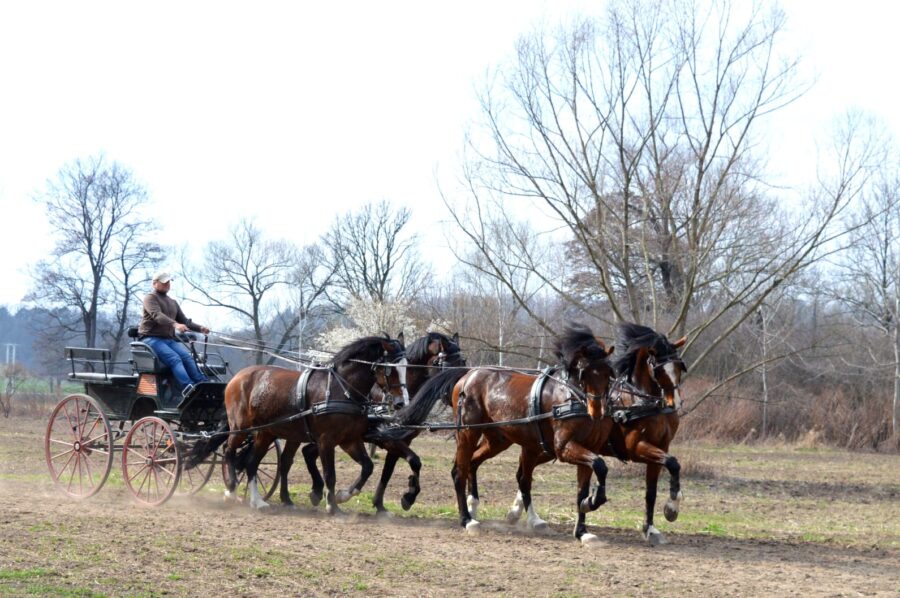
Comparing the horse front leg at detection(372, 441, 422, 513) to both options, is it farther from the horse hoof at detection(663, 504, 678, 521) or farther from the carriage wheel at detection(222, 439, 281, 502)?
the horse hoof at detection(663, 504, 678, 521)

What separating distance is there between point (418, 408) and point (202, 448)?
9.38 feet

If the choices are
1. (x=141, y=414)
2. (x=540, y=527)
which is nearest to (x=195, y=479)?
(x=141, y=414)

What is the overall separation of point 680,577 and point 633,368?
322cm

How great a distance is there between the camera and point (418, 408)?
451 inches

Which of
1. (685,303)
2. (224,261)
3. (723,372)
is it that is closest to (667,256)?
(685,303)

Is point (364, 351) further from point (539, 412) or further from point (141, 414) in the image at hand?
point (141, 414)

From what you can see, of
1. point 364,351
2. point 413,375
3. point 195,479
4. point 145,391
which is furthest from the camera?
point 195,479

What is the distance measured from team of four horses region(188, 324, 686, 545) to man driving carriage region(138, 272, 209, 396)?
0.62m

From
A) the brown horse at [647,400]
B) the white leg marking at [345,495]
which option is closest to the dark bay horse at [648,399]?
the brown horse at [647,400]

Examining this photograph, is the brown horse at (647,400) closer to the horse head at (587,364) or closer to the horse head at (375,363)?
the horse head at (587,364)

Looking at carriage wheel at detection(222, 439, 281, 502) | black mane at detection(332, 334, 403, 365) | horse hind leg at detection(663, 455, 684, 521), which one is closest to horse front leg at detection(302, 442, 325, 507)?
carriage wheel at detection(222, 439, 281, 502)

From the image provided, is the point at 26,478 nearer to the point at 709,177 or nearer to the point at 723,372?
the point at 709,177

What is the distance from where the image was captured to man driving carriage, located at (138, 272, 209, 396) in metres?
12.4

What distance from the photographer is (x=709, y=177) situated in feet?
51.8
